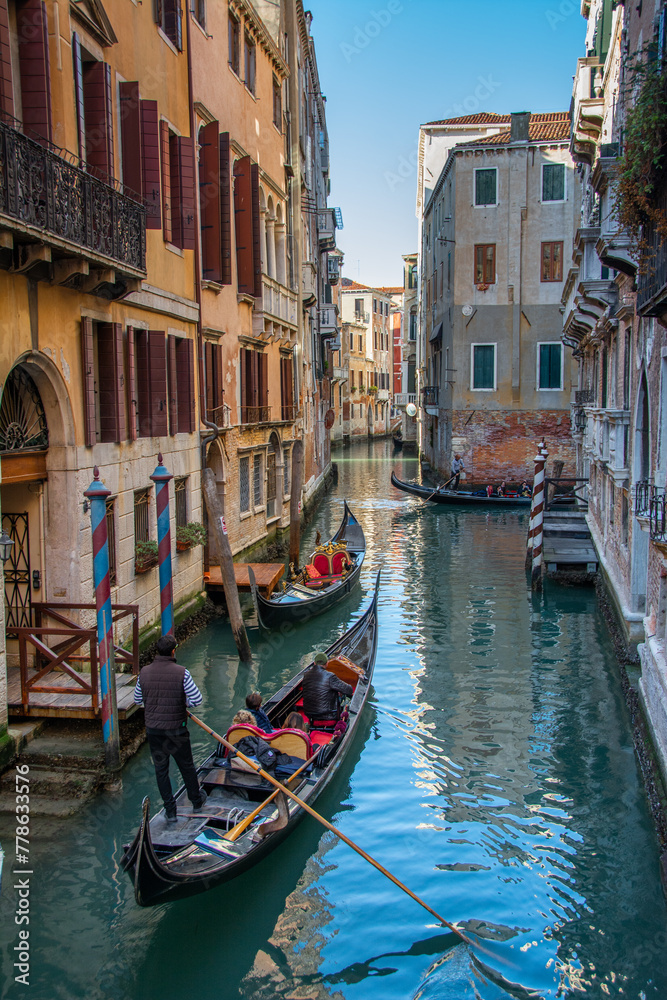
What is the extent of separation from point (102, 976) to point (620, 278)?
8030 millimetres

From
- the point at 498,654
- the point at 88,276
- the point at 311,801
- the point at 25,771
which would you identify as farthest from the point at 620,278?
the point at 25,771

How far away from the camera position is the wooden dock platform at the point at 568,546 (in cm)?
1374

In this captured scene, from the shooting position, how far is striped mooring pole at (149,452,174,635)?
8078 millimetres

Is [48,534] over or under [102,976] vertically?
over

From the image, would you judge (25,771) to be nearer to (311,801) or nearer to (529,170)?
(311,801)

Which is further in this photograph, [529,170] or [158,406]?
[529,170]

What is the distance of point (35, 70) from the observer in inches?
245

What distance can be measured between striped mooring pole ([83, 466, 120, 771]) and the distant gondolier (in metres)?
18.9

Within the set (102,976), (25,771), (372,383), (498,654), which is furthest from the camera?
(372,383)

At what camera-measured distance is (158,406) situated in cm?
938

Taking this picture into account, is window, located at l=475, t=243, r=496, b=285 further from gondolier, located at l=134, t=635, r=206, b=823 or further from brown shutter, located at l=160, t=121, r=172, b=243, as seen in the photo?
gondolier, located at l=134, t=635, r=206, b=823

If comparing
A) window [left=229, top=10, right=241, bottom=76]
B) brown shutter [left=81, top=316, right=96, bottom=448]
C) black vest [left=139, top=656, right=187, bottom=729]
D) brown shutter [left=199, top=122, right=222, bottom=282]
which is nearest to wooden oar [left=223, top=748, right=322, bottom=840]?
black vest [left=139, top=656, right=187, bottom=729]

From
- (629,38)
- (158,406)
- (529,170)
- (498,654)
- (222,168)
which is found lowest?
(498,654)

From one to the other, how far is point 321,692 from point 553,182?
823 inches
